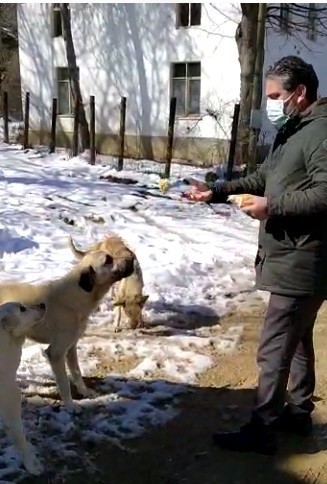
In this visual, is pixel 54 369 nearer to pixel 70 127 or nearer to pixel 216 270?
pixel 216 270

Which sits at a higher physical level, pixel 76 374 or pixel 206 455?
pixel 76 374

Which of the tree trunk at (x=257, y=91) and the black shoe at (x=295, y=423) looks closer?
the black shoe at (x=295, y=423)

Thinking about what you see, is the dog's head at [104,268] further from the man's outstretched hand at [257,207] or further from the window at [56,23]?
the window at [56,23]

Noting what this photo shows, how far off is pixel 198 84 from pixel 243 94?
353 centimetres

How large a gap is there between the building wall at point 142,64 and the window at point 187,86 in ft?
0.75

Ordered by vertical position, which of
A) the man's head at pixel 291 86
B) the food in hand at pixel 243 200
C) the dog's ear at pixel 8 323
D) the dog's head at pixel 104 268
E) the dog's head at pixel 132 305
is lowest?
the dog's head at pixel 132 305

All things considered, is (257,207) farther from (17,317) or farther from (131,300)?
(131,300)

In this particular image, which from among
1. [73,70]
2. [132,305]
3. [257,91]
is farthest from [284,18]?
[132,305]

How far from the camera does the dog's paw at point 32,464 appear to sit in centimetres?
351

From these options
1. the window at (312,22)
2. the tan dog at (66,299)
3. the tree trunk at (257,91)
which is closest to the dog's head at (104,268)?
the tan dog at (66,299)

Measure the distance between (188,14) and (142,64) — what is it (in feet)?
6.87

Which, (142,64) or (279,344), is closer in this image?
(279,344)

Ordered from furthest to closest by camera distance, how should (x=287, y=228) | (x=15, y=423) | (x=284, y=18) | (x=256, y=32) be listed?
(x=284, y=18)
(x=256, y=32)
(x=15, y=423)
(x=287, y=228)

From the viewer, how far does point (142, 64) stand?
62.6 feet
